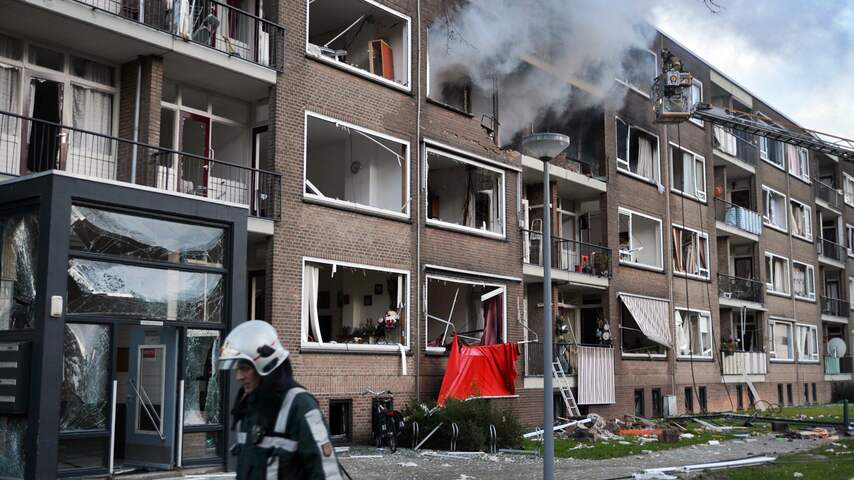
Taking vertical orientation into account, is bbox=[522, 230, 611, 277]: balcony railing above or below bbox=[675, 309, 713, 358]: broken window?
above

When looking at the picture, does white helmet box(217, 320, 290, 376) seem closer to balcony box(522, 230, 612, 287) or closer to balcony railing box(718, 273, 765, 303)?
balcony box(522, 230, 612, 287)

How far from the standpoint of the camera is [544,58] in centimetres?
2412

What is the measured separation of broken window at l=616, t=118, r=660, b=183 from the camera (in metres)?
30.6

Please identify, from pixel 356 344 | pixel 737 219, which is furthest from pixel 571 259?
pixel 737 219

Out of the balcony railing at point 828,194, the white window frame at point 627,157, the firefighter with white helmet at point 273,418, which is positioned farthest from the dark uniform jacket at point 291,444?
the balcony railing at point 828,194

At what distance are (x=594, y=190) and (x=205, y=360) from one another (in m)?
16.9

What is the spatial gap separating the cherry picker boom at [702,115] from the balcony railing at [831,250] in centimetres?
1373

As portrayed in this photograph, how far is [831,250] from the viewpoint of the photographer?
164ft

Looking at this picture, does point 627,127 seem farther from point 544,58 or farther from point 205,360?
point 205,360

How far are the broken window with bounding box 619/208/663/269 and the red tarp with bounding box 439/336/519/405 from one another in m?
10.4

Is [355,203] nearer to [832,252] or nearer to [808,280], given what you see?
[808,280]

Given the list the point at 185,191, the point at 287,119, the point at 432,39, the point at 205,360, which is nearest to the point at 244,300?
the point at 205,360

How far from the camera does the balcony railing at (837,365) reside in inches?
1876

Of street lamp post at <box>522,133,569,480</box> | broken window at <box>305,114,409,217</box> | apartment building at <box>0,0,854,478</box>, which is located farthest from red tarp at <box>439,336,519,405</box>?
street lamp post at <box>522,133,569,480</box>
